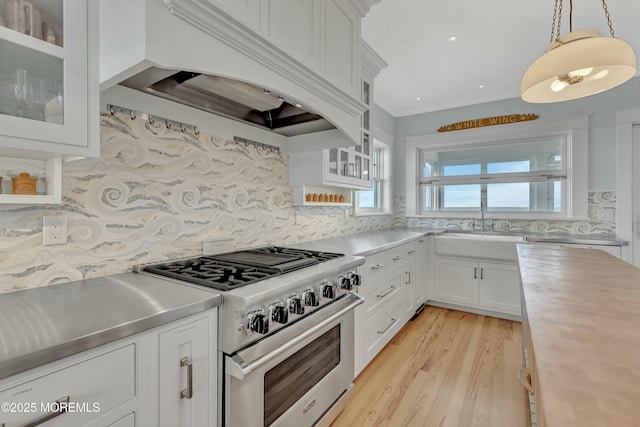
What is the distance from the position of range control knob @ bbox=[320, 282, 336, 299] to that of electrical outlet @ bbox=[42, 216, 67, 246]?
44.0 inches

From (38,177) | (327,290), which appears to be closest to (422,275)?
(327,290)

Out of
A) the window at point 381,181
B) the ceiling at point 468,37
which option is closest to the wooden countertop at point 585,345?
the ceiling at point 468,37

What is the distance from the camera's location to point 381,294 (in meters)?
2.29

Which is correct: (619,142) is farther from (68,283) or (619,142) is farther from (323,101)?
(68,283)

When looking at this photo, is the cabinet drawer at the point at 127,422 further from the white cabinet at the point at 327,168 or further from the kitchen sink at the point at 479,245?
the kitchen sink at the point at 479,245

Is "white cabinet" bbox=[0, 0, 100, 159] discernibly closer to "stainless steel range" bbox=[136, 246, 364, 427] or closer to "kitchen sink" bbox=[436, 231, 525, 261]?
"stainless steel range" bbox=[136, 246, 364, 427]

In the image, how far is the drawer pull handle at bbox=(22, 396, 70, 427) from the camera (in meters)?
0.66

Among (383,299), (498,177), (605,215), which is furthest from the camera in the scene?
(498,177)

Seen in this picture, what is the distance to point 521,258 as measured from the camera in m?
1.58

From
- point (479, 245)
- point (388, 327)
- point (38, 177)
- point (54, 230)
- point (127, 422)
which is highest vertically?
point (38, 177)

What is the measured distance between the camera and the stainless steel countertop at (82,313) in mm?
666

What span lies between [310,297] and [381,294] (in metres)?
1.09

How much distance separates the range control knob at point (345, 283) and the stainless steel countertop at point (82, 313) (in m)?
0.73

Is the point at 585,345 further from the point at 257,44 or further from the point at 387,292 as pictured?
the point at 387,292
